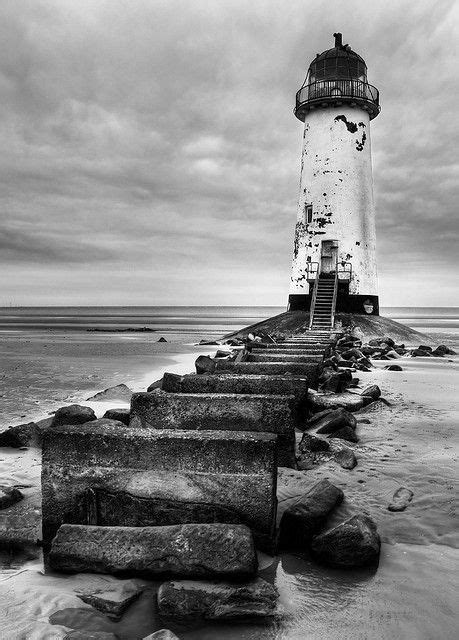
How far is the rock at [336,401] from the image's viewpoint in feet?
20.7

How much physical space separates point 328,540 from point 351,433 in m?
2.34

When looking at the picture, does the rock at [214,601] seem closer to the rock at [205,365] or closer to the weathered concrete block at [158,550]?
the weathered concrete block at [158,550]

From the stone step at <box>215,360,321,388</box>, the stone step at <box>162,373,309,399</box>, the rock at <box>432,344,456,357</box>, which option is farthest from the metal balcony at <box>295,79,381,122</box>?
the stone step at <box>162,373,309,399</box>

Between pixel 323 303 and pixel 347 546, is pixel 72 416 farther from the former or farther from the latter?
pixel 323 303

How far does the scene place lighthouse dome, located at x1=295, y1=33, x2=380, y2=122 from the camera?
18797 millimetres

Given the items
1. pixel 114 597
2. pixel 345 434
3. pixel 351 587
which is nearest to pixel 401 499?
pixel 351 587

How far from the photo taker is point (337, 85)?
62.3ft

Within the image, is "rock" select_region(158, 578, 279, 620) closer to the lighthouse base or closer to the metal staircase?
the metal staircase

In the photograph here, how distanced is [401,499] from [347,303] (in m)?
15.0

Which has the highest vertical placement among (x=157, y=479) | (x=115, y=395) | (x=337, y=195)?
(x=337, y=195)

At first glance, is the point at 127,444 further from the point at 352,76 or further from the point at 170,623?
the point at 352,76

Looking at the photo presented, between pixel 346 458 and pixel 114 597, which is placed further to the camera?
pixel 346 458

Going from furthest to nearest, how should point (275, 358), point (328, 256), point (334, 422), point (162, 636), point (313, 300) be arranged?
point (328, 256) → point (313, 300) → point (275, 358) → point (334, 422) → point (162, 636)

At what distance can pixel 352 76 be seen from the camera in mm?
19312
